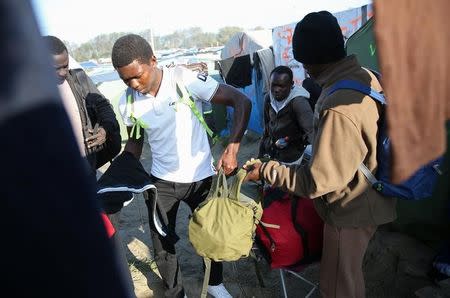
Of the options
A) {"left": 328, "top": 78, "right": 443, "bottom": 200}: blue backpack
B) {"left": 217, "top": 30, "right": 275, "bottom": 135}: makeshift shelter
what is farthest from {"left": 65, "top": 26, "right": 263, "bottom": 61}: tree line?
{"left": 328, "top": 78, "right": 443, "bottom": 200}: blue backpack

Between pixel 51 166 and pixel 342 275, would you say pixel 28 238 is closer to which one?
pixel 51 166

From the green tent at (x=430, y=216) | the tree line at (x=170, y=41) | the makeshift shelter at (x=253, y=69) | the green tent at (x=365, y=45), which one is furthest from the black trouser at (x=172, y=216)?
the tree line at (x=170, y=41)

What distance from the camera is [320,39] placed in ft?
5.66

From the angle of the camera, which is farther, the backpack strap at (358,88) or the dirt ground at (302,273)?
the dirt ground at (302,273)

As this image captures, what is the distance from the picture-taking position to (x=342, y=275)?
1.89m

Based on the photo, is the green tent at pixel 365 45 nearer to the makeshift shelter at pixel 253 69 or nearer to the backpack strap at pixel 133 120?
the backpack strap at pixel 133 120

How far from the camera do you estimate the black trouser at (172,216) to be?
265 cm

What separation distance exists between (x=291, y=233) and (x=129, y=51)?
1494 millimetres

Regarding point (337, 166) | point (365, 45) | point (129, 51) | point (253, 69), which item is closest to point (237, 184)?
point (337, 166)

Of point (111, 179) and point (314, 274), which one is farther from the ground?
point (111, 179)

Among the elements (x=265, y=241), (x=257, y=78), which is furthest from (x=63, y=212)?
A: (x=257, y=78)

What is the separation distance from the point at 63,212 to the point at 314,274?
318cm

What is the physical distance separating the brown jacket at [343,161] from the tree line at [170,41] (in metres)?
35.4

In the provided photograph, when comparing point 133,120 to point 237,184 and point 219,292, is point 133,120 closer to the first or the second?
point 237,184
